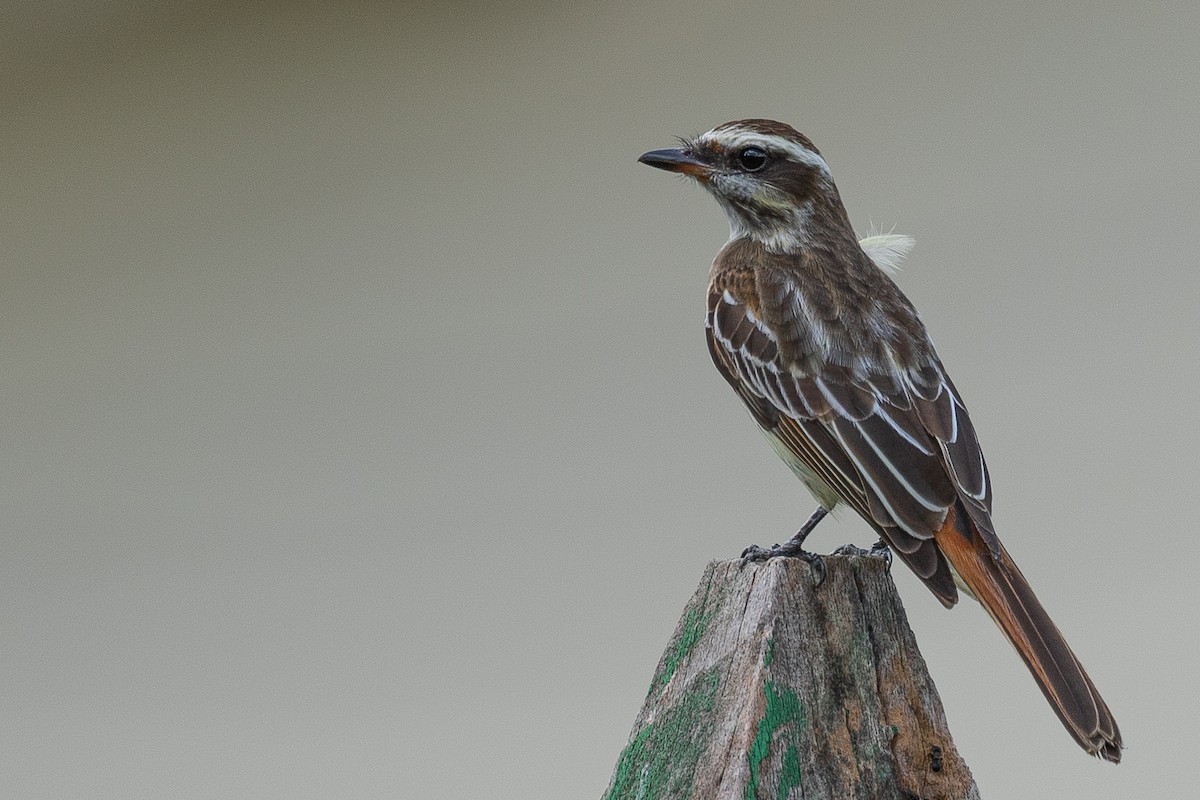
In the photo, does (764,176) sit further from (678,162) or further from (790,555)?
(790,555)

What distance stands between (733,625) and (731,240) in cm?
262

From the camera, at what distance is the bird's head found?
432 centimetres

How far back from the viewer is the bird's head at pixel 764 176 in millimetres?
4320

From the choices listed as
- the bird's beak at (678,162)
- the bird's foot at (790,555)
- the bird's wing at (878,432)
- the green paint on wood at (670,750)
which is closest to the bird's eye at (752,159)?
the bird's beak at (678,162)

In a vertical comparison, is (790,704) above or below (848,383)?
below

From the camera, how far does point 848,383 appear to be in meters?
3.61

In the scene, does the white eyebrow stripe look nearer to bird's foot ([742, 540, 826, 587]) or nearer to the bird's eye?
the bird's eye

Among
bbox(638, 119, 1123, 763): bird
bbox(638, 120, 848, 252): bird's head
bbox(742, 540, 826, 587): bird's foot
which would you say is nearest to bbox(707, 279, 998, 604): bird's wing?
bbox(638, 119, 1123, 763): bird

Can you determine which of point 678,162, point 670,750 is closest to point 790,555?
point 670,750

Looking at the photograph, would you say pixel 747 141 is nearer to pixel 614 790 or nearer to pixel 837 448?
pixel 837 448

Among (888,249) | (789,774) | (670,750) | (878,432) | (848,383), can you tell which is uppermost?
(888,249)

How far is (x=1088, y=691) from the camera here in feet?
→ 8.21

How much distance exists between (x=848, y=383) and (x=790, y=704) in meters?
1.72

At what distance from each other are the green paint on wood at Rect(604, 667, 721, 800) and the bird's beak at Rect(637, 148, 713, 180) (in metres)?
2.48
